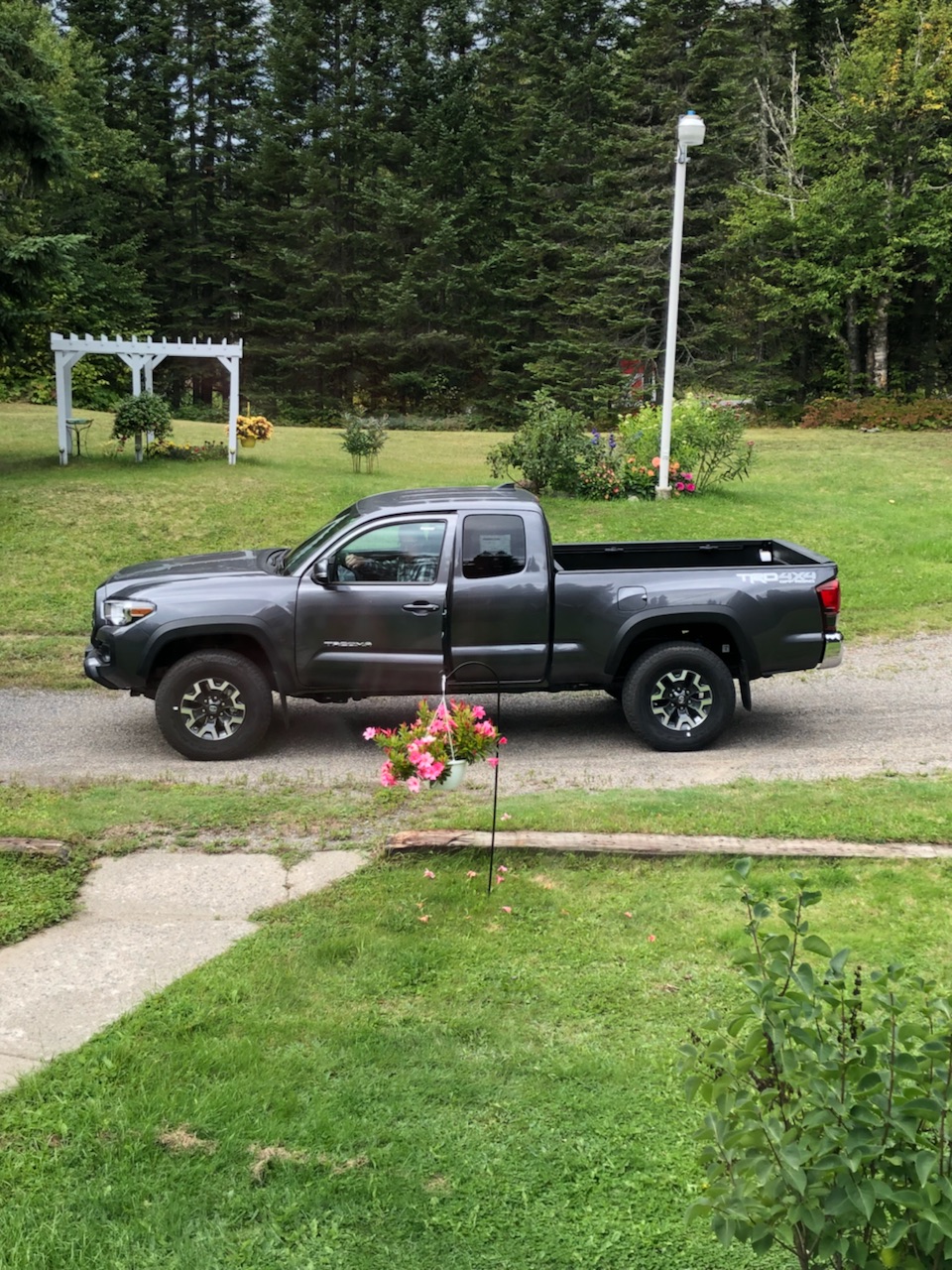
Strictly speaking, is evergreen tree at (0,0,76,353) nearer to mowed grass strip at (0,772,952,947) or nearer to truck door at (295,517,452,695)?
truck door at (295,517,452,695)

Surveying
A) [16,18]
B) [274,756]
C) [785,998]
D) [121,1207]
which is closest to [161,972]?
[121,1207]

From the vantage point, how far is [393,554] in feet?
25.5

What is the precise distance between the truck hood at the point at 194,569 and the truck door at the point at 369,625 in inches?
22.8

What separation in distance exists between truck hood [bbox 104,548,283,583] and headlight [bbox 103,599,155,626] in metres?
0.23

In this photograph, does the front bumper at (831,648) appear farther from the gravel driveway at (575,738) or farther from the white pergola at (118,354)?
the white pergola at (118,354)

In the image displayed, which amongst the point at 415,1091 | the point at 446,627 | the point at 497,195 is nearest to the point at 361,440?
the point at 446,627

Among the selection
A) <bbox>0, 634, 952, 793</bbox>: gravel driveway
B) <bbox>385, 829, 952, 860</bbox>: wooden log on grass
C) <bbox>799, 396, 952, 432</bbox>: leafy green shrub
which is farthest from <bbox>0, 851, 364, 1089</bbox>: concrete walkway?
<bbox>799, 396, 952, 432</bbox>: leafy green shrub

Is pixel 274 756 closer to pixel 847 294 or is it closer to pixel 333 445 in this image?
pixel 333 445

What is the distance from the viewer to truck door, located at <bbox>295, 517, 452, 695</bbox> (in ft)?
24.8

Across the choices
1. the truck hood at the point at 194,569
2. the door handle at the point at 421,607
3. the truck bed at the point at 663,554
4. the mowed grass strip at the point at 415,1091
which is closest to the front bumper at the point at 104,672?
the truck hood at the point at 194,569

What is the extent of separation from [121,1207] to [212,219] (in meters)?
44.4

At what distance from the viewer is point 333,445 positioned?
81.5ft

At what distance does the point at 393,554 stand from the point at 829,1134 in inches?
244

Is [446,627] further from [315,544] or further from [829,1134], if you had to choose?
[829,1134]
